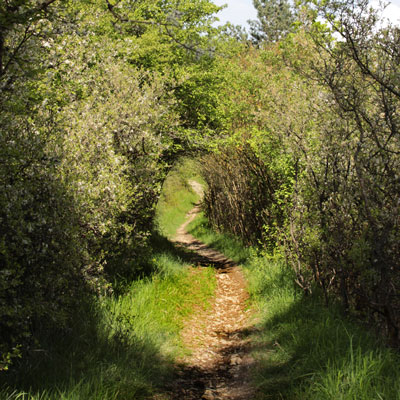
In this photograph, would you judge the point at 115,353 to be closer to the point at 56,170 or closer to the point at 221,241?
the point at 56,170

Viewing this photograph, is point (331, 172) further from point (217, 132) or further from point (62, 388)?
point (217, 132)

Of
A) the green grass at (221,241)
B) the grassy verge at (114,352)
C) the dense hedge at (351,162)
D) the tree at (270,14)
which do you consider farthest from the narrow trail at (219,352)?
the tree at (270,14)

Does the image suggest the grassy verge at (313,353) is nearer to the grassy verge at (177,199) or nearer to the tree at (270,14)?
the grassy verge at (177,199)

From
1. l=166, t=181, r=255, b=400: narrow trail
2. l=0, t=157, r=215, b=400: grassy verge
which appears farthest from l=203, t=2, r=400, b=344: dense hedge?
l=0, t=157, r=215, b=400: grassy verge

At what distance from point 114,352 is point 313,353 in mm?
2610

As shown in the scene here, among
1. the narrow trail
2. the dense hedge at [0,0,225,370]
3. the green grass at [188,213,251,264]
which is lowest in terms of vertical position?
the narrow trail

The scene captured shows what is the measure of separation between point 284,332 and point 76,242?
3.52 metres

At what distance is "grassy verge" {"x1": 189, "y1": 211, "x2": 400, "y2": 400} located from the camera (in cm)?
409

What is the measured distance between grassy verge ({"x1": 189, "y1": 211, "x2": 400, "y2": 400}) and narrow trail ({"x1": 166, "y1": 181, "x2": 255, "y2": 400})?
0.30 metres

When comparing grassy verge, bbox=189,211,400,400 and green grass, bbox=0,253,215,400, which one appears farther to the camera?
green grass, bbox=0,253,215,400

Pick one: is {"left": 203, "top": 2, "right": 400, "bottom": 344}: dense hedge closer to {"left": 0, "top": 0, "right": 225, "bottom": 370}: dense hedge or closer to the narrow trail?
the narrow trail

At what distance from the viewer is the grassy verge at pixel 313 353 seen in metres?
4.09

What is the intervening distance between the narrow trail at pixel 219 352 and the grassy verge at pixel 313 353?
296 mm

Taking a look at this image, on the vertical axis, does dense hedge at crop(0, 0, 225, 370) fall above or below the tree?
below
